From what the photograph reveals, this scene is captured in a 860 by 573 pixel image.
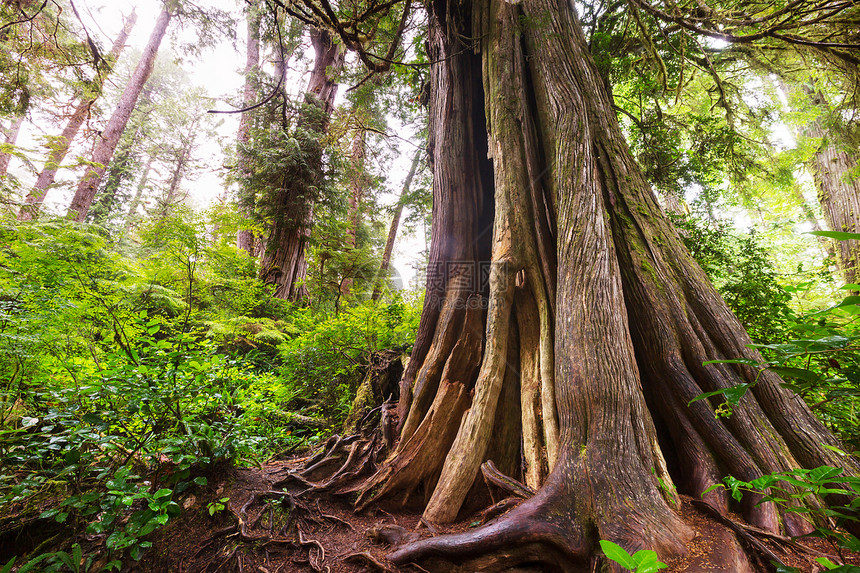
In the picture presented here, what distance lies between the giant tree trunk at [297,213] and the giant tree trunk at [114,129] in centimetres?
378

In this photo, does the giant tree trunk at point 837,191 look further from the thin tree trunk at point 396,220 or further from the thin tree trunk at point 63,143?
the thin tree trunk at point 63,143

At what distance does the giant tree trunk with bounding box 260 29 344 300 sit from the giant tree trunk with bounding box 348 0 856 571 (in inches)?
167

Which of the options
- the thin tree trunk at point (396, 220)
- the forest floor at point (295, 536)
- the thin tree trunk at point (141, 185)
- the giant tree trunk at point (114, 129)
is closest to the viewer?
the forest floor at point (295, 536)

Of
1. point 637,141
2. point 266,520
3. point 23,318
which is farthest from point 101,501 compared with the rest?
point 637,141

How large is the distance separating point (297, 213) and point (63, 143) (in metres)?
3.96

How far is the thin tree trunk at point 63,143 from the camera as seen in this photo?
18.2 ft

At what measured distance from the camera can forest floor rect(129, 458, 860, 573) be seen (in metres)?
1.66

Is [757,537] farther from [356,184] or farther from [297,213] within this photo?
[356,184]

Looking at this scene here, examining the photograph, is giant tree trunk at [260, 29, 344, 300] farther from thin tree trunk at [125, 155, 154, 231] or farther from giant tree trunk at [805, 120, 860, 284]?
thin tree trunk at [125, 155, 154, 231]

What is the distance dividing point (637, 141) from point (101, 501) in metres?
6.65

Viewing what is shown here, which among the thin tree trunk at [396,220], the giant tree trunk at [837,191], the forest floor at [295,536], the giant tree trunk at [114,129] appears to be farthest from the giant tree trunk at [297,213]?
the giant tree trunk at [837,191]

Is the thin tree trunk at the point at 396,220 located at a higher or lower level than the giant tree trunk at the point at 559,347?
higher

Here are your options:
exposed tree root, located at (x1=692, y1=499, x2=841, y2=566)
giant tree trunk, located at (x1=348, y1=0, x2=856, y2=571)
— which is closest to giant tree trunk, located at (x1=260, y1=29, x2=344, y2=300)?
giant tree trunk, located at (x1=348, y1=0, x2=856, y2=571)

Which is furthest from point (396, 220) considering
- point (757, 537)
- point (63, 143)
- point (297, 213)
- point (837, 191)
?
point (757, 537)
